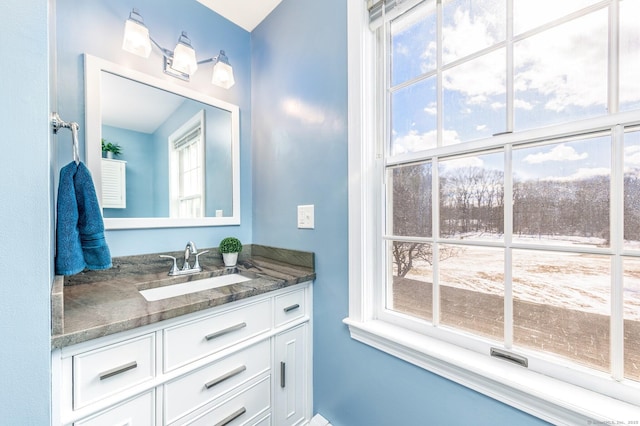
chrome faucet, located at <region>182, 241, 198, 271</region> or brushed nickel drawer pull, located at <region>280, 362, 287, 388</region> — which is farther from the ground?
chrome faucet, located at <region>182, 241, 198, 271</region>

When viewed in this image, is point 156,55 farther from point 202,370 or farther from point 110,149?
point 202,370

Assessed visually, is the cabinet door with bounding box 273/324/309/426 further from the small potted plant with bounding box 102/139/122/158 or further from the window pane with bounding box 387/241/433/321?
the small potted plant with bounding box 102/139/122/158

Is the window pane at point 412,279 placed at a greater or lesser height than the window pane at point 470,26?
lesser

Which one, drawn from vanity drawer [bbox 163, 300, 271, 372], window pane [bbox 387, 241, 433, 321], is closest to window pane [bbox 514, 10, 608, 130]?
window pane [bbox 387, 241, 433, 321]

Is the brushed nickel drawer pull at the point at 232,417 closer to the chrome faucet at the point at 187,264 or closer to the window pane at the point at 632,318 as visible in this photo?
the chrome faucet at the point at 187,264

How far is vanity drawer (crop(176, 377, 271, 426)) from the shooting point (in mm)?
954

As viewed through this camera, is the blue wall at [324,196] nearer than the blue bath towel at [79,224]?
No

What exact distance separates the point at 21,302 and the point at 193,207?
926mm

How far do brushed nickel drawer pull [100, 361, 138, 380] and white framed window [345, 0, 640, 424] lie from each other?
2.63ft

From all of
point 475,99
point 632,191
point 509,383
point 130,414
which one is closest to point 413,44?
point 475,99

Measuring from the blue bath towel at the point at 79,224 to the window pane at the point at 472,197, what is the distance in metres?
1.20

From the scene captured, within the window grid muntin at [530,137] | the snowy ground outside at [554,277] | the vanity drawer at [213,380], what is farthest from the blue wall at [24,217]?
the snowy ground outside at [554,277]

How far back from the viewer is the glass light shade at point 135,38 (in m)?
1.17

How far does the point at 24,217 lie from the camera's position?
57 centimetres
